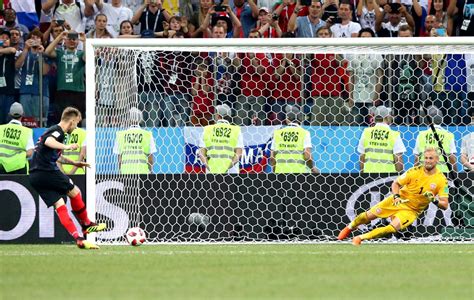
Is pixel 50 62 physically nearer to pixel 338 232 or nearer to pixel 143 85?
pixel 143 85

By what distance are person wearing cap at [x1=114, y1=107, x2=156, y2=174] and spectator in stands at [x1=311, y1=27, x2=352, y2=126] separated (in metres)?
2.45

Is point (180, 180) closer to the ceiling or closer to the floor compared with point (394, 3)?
closer to the floor

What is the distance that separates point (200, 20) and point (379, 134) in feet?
14.2

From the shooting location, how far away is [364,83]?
53.5 feet

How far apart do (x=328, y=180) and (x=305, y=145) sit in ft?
Result: 2.80

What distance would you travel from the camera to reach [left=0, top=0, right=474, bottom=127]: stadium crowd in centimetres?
1656

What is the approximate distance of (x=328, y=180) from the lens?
16.0 m

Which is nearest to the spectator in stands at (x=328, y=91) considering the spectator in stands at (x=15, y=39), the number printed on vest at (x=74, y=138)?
the number printed on vest at (x=74, y=138)

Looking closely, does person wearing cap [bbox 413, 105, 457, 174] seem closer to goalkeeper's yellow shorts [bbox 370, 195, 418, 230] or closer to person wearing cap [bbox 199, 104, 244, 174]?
goalkeeper's yellow shorts [bbox 370, 195, 418, 230]

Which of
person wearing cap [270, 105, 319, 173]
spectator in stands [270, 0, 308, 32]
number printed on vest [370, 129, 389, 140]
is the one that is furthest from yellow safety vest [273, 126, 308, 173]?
spectator in stands [270, 0, 308, 32]

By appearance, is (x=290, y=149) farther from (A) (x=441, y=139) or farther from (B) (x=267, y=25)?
(B) (x=267, y=25)

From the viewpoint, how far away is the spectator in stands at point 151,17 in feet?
62.6

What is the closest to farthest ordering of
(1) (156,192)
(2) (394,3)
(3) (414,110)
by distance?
1. (1) (156,192)
2. (3) (414,110)
3. (2) (394,3)

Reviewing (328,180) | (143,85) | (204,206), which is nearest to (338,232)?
(328,180)
